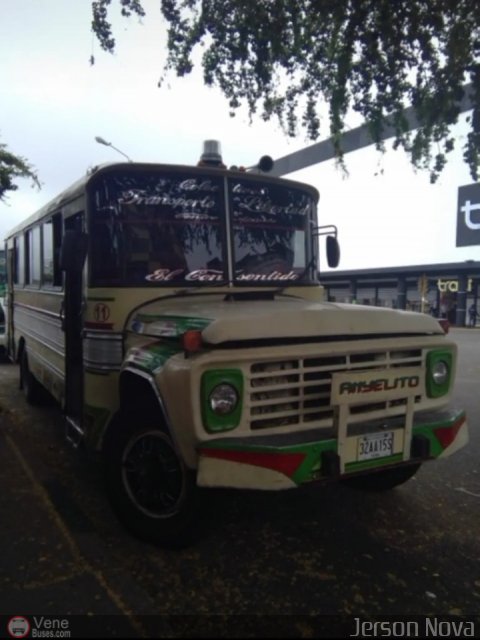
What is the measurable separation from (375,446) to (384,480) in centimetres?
134

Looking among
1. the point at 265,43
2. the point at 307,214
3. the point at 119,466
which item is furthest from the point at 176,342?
the point at 265,43

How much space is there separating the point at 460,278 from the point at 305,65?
2541 cm

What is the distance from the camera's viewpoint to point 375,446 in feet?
10.7

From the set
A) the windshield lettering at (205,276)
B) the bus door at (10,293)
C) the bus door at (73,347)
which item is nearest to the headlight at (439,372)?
the windshield lettering at (205,276)

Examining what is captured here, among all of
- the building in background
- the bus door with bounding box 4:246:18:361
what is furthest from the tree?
the building in background

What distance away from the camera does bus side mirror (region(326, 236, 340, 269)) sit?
16.7 ft

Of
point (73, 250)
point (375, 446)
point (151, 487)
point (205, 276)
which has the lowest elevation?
point (151, 487)

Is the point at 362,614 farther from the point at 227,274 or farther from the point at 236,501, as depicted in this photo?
the point at 227,274

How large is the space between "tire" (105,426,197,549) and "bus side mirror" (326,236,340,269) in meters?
2.63

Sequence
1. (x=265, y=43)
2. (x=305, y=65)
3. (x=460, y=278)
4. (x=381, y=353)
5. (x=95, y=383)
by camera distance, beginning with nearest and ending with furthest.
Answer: (x=381, y=353), (x=95, y=383), (x=265, y=43), (x=305, y=65), (x=460, y=278)

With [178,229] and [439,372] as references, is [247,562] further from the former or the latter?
[178,229]

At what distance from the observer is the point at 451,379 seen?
3.81m

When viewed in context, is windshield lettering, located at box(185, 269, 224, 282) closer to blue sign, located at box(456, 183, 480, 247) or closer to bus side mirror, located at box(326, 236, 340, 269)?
bus side mirror, located at box(326, 236, 340, 269)

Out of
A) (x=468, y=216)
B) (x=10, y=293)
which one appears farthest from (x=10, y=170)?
(x=468, y=216)
